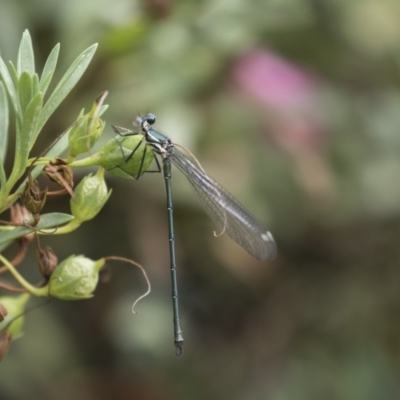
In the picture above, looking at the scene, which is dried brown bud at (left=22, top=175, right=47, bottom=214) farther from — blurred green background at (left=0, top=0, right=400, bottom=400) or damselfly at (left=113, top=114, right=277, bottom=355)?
blurred green background at (left=0, top=0, right=400, bottom=400)

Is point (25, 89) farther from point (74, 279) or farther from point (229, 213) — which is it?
point (229, 213)

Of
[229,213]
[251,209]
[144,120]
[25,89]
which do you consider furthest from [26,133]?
[251,209]

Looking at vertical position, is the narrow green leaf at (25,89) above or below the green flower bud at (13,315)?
above

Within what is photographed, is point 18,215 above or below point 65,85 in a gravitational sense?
below

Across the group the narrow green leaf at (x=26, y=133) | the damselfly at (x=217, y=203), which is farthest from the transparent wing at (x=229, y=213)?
the narrow green leaf at (x=26, y=133)

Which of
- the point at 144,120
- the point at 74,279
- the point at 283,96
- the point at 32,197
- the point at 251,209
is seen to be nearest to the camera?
the point at 32,197

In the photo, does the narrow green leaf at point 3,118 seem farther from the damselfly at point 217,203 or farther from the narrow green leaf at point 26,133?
the damselfly at point 217,203

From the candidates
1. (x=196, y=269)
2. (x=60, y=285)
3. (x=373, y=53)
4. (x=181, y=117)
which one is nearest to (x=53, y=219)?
(x=60, y=285)
